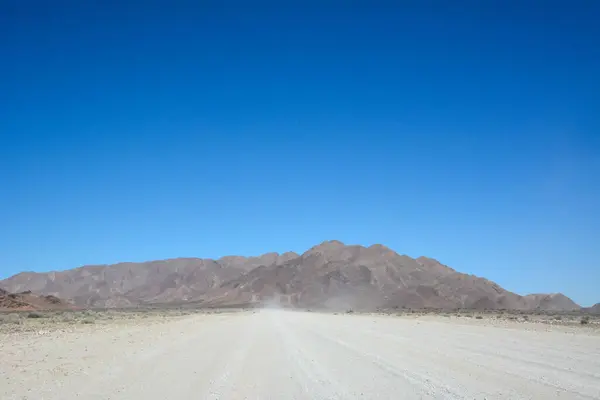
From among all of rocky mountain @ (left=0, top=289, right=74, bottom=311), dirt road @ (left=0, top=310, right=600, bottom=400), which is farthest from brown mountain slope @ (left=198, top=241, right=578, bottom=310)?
dirt road @ (left=0, top=310, right=600, bottom=400)

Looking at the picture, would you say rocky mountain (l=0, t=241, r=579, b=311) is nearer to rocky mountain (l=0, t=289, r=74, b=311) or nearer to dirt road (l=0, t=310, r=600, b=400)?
rocky mountain (l=0, t=289, r=74, b=311)

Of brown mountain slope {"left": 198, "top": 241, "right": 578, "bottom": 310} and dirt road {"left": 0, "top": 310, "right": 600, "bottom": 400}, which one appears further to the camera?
brown mountain slope {"left": 198, "top": 241, "right": 578, "bottom": 310}

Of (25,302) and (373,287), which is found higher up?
(373,287)

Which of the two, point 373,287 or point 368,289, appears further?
point 373,287

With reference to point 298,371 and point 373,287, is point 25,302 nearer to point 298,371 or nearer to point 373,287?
point 298,371

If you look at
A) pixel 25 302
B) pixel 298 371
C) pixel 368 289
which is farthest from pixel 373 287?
pixel 298 371

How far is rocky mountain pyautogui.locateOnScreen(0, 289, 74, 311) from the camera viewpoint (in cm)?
7401

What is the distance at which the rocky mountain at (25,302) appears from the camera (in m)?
74.0

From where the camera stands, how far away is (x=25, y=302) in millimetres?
78250

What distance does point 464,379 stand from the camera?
1123 centimetres

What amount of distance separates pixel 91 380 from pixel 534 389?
360 inches

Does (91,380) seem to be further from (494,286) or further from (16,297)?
(494,286)

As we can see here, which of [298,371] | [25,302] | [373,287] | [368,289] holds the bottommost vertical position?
[298,371]

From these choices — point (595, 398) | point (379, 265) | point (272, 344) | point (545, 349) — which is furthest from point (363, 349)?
point (379, 265)
